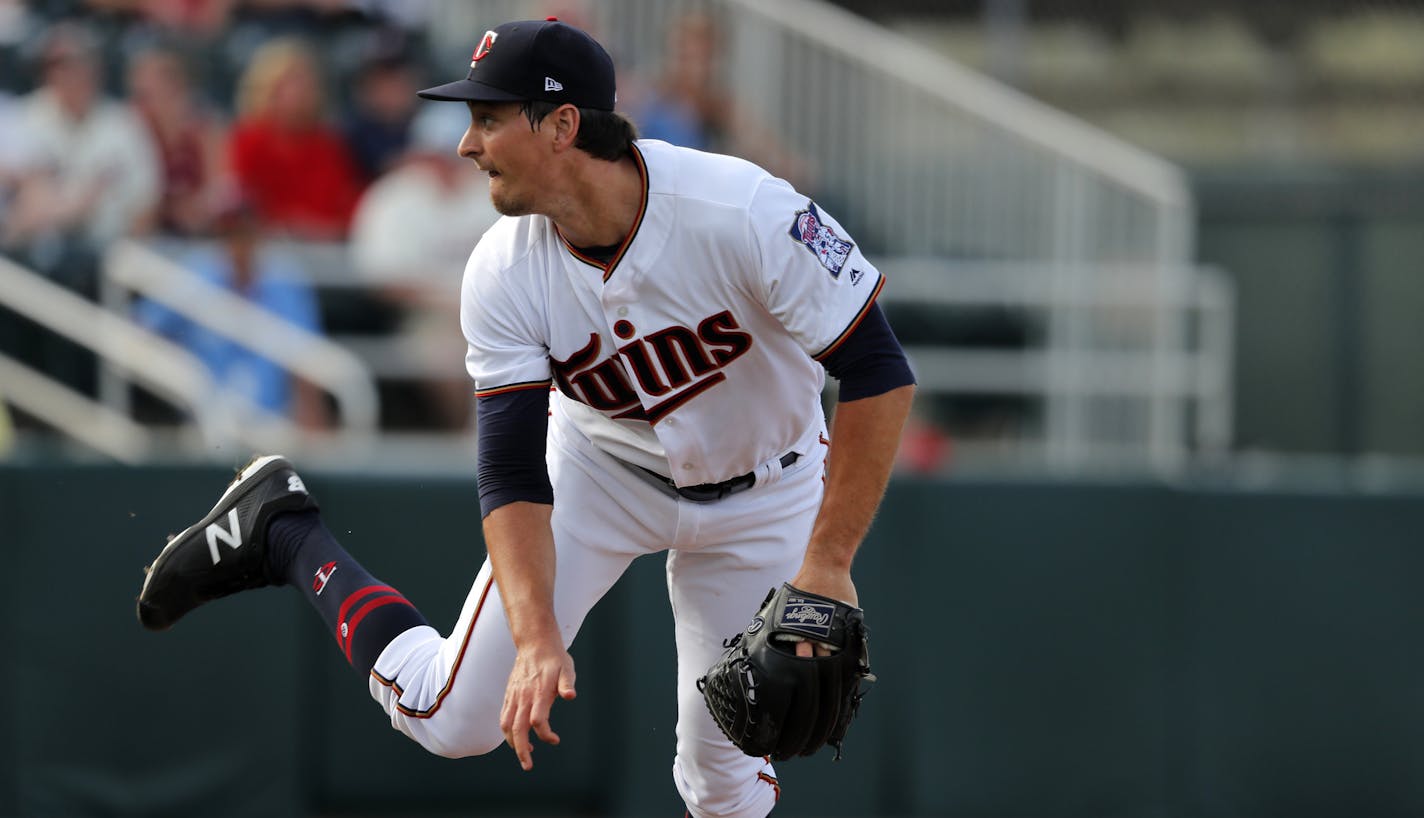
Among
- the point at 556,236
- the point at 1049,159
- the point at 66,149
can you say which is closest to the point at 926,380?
the point at 1049,159

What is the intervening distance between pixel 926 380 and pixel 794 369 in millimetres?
4370

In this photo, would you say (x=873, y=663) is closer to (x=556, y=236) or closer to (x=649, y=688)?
(x=649, y=688)

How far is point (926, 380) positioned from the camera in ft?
29.4

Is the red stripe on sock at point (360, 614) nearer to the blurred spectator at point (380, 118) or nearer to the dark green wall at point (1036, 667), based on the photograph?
the dark green wall at point (1036, 667)

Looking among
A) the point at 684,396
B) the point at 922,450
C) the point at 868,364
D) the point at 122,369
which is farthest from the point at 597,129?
the point at 922,450

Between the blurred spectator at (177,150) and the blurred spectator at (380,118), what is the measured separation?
66cm

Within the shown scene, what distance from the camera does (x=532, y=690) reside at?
13.4ft

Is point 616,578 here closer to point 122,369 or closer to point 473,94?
point 473,94

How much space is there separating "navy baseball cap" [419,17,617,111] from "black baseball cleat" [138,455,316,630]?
52.6 inches

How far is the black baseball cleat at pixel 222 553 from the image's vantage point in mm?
4980

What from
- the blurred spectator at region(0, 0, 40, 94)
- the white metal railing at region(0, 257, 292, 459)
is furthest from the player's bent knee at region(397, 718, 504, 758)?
the blurred spectator at region(0, 0, 40, 94)

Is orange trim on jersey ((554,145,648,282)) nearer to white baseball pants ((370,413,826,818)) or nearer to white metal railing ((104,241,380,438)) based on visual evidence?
white baseball pants ((370,413,826,818))

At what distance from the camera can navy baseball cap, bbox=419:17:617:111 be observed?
4.16m

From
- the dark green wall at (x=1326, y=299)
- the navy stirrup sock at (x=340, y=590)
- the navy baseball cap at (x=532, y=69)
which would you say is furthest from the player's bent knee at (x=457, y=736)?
the dark green wall at (x=1326, y=299)
